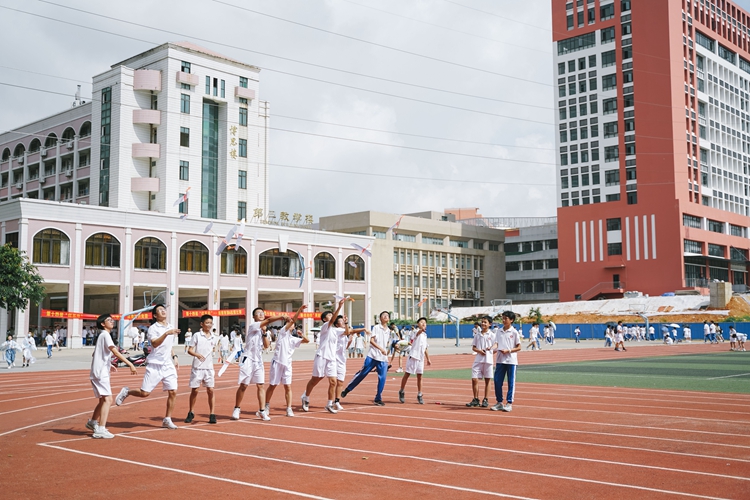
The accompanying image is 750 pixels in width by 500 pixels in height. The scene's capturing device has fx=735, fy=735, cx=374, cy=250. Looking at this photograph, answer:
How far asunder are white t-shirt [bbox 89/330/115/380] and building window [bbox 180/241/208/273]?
4674 centimetres

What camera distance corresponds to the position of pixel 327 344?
569 inches

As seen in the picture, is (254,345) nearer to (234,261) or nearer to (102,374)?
(102,374)

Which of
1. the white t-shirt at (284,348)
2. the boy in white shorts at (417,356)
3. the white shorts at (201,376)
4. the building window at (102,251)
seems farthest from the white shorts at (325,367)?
the building window at (102,251)

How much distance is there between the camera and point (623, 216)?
3174 inches

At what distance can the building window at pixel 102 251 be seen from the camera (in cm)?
5228

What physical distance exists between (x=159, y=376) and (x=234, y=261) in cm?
4937

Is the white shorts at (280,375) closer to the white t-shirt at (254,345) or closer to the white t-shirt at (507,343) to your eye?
the white t-shirt at (254,345)

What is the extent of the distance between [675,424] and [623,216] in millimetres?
71921

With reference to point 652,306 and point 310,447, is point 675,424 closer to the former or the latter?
point 310,447

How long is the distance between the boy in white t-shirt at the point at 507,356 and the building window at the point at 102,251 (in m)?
43.8

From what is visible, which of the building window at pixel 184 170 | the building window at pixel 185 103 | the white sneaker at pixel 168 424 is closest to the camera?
the white sneaker at pixel 168 424

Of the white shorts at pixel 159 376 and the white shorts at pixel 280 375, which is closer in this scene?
the white shorts at pixel 159 376

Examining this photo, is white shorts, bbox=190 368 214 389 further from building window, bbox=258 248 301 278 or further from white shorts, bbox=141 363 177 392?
building window, bbox=258 248 301 278

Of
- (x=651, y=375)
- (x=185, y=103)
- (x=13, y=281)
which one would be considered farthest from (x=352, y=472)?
(x=185, y=103)
